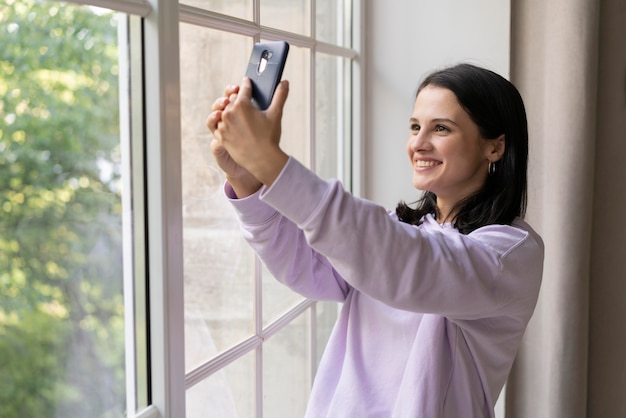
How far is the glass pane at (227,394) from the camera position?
3.65 feet

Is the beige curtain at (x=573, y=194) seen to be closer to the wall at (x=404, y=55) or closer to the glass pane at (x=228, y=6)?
the wall at (x=404, y=55)

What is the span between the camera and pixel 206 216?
1.12m

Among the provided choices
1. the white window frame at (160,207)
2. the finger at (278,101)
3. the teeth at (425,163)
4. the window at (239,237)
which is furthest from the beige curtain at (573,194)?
the finger at (278,101)

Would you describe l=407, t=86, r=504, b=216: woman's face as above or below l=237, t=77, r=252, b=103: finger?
below

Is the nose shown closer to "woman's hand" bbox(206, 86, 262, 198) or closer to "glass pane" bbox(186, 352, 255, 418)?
"woman's hand" bbox(206, 86, 262, 198)

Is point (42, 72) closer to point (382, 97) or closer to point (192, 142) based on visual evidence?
point (192, 142)

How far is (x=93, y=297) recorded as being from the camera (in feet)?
2.76

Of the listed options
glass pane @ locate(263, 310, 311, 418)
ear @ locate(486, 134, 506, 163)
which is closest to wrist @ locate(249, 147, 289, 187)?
ear @ locate(486, 134, 506, 163)

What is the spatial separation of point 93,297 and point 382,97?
3.90ft

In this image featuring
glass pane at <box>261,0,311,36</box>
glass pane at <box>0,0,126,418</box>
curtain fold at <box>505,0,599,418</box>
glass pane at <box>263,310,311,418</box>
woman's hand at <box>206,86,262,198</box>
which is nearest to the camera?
glass pane at <box>0,0,126,418</box>

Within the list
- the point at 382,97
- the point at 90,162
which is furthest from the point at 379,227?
the point at 382,97

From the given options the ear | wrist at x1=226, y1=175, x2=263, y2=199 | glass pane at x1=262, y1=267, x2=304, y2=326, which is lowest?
glass pane at x1=262, y1=267, x2=304, y2=326

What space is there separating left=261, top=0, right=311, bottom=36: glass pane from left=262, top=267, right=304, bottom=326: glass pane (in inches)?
18.0

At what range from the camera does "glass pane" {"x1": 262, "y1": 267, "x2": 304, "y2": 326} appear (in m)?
1.34
